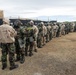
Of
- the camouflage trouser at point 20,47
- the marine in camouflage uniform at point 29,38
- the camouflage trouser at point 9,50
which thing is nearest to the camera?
the camouflage trouser at point 9,50

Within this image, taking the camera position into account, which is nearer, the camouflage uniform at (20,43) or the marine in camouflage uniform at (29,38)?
the camouflage uniform at (20,43)

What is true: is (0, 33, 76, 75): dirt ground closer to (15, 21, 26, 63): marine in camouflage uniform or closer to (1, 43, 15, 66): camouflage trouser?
(1, 43, 15, 66): camouflage trouser

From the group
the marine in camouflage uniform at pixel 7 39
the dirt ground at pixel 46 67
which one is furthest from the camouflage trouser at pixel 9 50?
the dirt ground at pixel 46 67

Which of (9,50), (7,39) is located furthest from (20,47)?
(7,39)

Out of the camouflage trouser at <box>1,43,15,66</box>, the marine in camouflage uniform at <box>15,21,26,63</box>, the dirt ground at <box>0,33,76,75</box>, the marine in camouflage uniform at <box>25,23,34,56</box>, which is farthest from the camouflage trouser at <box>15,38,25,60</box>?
the marine in camouflage uniform at <box>25,23,34,56</box>

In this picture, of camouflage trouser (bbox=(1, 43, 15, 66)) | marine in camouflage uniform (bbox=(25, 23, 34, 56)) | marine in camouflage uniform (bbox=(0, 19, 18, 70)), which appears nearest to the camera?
marine in camouflage uniform (bbox=(0, 19, 18, 70))

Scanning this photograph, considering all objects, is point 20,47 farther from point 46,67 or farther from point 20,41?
point 46,67

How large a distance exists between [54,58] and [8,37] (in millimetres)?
3204

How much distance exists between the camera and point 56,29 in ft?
74.1

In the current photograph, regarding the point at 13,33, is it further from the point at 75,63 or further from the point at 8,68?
the point at 75,63

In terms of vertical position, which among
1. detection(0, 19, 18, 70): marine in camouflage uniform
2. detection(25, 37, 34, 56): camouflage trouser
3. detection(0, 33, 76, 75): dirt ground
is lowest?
detection(0, 33, 76, 75): dirt ground

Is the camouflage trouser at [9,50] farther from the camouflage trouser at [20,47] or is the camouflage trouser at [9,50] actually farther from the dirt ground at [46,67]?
the camouflage trouser at [20,47]

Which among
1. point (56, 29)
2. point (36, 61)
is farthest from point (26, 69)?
point (56, 29)

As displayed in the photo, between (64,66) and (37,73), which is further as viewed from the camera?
(64,66)
